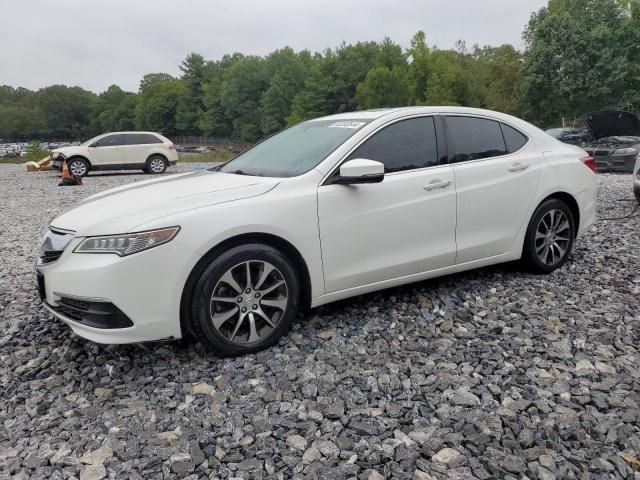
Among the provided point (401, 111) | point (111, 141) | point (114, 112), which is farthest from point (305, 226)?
point (114, 112)

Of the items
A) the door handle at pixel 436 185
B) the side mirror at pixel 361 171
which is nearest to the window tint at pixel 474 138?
the door handle at pixel 436 185

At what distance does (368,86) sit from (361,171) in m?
49.9

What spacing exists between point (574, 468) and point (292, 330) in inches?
78.8

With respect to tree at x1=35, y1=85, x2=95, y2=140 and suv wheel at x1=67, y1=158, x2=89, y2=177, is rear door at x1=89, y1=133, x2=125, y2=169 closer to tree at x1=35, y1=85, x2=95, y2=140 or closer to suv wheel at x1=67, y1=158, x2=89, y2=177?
suv wheel at x1=67, y1=158, x2=89, y2=177

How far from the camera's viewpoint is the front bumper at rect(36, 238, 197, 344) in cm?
301

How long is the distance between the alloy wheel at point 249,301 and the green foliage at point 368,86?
116ft

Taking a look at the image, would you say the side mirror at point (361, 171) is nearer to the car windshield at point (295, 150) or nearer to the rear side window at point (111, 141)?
the car windshield at point (295, 150)

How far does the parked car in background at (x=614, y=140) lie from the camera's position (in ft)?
40.3

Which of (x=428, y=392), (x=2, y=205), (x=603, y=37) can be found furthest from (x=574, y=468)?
(x=603, y=37)

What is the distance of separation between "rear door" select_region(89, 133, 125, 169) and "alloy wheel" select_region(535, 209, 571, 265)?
1722 cm

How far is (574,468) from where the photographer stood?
2.34 m

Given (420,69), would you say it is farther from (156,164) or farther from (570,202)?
(570,202)

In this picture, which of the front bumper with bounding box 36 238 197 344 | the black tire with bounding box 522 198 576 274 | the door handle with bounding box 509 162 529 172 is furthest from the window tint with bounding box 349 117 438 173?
the front bumper with bounding box 36 238 197 344

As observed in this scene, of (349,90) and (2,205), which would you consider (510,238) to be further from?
(349,90)
